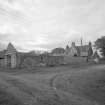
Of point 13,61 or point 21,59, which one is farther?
point 13,61

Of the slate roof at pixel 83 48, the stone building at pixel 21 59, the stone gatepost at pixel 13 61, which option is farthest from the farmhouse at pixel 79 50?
the stone gatepost at pixel 13 61

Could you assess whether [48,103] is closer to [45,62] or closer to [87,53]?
[45,62]

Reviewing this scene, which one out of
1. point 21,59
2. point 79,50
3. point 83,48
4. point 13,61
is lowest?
point 13,61

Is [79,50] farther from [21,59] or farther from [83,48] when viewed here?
[21,59]

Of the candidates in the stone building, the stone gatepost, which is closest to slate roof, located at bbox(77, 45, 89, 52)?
the stone building

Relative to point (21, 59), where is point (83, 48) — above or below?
above

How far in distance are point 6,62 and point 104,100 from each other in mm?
22307

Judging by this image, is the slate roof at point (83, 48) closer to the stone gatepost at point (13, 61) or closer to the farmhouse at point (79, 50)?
the farmhouse at point (79, 50)

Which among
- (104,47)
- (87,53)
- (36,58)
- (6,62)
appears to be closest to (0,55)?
(6,62)

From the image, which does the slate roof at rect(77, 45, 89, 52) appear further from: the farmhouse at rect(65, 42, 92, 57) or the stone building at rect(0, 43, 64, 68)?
the stone building at rect(0, 43, 64, 68)

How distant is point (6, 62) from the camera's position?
2470 centimetres

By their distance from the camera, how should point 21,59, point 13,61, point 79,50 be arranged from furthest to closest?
point 79,50, point 13,61, point 21,59

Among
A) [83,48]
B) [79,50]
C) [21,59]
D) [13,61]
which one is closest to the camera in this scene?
[21,59]

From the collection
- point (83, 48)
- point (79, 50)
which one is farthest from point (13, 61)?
point (83, 48)
